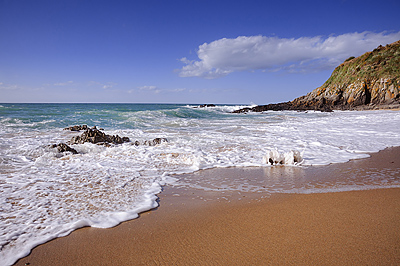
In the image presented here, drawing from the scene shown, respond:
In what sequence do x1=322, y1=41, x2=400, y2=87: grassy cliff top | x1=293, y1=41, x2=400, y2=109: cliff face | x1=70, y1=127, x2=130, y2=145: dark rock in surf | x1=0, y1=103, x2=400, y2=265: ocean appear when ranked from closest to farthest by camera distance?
x1=0, y1=103, x2=400, y2=265: ocean → x1=70, y1=127, x2=130, y2=145: dark rock in surf → x1=293, y1=41, x2=400, y2=109: cliff face → x1=322, y1=41, x2=400, y2=87: grassy cliff top

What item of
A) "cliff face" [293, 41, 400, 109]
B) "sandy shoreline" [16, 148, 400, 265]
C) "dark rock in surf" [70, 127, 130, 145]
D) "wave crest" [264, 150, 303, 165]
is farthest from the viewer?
"cliff face" [293, 41, 400, 109]

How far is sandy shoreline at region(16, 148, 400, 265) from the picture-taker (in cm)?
186

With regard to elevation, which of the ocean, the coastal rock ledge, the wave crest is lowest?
the ocean

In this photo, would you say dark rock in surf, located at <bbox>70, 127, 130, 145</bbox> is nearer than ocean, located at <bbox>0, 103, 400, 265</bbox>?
No

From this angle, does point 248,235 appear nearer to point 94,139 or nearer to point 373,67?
point 94,139

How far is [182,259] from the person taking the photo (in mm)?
1878

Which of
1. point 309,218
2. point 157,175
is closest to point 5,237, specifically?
point 157,175

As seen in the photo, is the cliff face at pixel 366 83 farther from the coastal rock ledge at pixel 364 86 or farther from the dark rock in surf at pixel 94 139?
the dark rock in surf at pixel 94 139

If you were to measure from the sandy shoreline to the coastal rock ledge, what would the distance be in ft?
107

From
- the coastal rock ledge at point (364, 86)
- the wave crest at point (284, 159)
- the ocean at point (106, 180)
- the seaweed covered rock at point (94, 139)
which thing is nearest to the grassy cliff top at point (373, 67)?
the coastal rock ledge at point (364, 86)

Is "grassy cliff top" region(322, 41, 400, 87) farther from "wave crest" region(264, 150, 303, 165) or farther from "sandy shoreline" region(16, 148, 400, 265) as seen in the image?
"sandy shoreline" region(16, 148, 400, 265)

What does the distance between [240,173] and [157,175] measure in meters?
1.53

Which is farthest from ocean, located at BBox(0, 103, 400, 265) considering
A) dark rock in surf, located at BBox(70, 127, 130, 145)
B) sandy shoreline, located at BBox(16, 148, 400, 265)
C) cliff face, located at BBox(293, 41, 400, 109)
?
cliff face, located at BBox(293, 41, 400, 109)

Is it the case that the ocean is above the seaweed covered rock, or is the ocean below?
below
